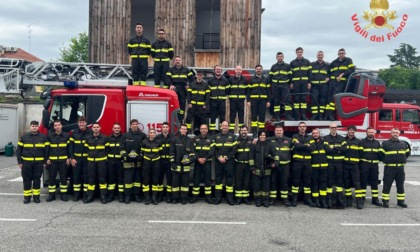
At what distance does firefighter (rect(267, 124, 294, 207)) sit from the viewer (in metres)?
8.59

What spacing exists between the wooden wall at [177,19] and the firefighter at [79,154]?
9.73 meters

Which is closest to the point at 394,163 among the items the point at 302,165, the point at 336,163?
the point at 336,163

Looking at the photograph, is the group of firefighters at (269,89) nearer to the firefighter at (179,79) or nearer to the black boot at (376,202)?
the firefighter at (179,79)

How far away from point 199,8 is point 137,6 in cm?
346

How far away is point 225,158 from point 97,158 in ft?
9.26

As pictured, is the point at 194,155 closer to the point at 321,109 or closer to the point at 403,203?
the point at 321,109

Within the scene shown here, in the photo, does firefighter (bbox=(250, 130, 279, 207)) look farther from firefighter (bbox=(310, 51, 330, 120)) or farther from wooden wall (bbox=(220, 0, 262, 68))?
wooden wall (bbox=(220, 0, 262, 68))

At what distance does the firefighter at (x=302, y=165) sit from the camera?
28.2 ft

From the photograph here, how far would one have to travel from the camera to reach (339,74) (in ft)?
32.3

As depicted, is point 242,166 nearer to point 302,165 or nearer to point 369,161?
point 302,165

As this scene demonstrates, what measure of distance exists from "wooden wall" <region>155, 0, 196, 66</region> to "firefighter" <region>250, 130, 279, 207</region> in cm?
1006

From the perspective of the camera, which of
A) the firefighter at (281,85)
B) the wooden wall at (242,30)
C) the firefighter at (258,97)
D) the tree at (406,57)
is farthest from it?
the tree at (406,57)

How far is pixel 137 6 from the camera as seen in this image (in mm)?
21406

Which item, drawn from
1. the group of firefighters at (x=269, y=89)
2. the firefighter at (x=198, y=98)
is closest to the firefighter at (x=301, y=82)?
the group of firefighters at (x=269, y=89)
